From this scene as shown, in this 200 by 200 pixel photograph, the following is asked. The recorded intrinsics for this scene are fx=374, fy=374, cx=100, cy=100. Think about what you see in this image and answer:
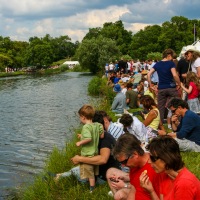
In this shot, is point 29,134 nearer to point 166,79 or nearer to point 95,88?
point 166,79

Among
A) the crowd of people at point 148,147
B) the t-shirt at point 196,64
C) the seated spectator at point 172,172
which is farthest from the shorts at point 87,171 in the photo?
the t-shirt at point 196,64

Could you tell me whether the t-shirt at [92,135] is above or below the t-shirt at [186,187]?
below

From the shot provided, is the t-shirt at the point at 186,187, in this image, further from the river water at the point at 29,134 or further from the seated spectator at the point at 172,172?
the river water at the point at 29,134

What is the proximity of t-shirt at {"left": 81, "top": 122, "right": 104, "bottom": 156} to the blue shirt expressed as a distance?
1646 millimetres

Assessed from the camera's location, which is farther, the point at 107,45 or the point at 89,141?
the point at 107,45

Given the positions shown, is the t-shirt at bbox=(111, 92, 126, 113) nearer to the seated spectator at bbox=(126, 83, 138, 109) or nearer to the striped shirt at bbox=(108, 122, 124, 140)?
the seated spectator at bbox=(126, 83, 138, 109)

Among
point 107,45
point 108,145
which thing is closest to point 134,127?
point 108,145

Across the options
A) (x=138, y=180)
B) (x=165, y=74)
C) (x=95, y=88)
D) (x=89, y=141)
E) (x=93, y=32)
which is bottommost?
(x=95, y=88)

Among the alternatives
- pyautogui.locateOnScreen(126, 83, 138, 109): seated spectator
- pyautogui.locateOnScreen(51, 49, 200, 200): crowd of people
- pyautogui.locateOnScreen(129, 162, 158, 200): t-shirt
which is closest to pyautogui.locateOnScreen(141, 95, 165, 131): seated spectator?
pyautogui.locateOnScreen(51, 49, 200, 200): crowd of people

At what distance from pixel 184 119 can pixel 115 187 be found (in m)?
2.43

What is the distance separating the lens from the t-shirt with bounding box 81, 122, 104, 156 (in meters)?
5.59

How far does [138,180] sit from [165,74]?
17.3 feet

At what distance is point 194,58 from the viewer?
8.37 m

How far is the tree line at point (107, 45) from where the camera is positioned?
58.9 meters
